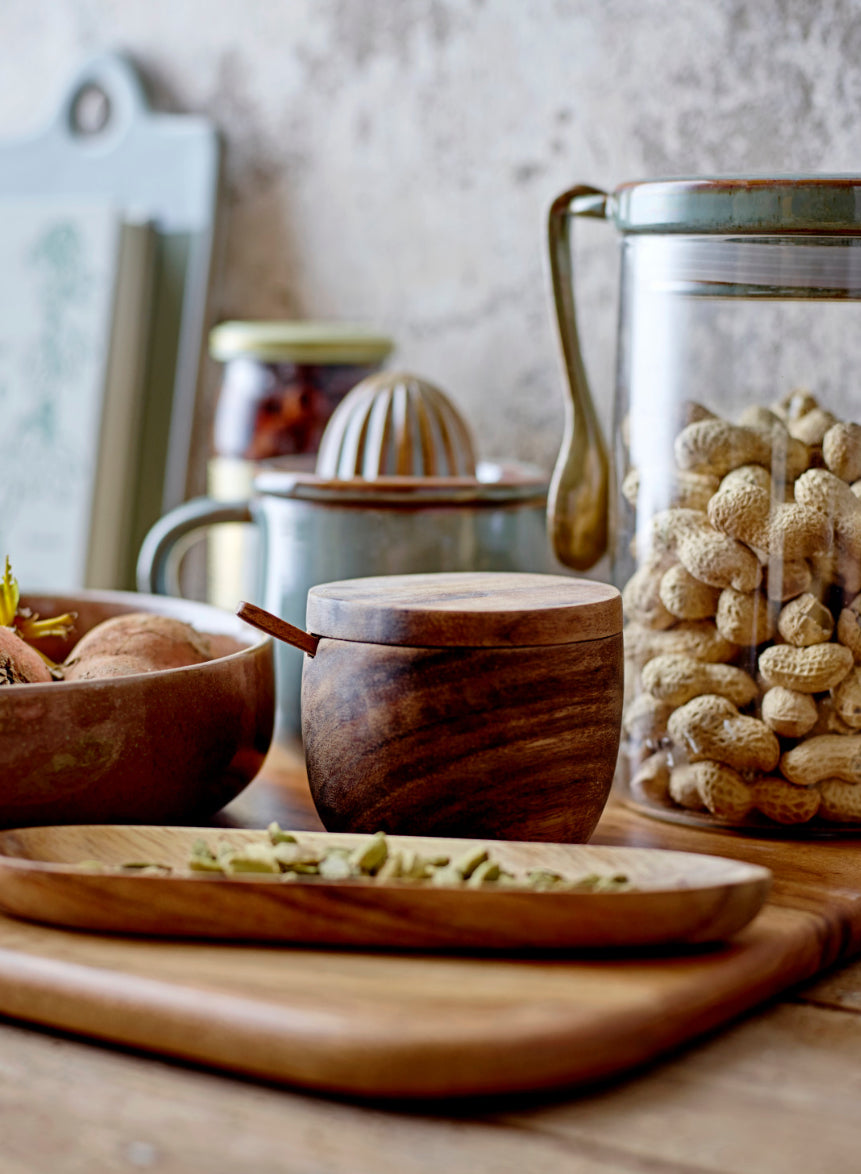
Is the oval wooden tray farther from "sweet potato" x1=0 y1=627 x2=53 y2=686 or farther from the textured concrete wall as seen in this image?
the textured concrete wall

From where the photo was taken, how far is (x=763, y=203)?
44 cm

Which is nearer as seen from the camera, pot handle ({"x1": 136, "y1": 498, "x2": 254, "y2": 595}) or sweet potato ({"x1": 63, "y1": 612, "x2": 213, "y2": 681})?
sweet potato ({"x1": 63, "y1": 612, "x2": 213, "y2": 681})

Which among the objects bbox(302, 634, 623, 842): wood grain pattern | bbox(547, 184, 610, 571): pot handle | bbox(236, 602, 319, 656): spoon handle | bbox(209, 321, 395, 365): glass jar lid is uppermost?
bbox(209, 321, 395, 365): glass jar lid

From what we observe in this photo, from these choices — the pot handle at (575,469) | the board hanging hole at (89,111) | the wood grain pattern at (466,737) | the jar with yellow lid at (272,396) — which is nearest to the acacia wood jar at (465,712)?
the wood grain pattern at (466,737)

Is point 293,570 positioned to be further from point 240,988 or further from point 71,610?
point 240,988

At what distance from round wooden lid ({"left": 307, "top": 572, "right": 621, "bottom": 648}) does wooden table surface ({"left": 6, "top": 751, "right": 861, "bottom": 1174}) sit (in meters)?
0.13

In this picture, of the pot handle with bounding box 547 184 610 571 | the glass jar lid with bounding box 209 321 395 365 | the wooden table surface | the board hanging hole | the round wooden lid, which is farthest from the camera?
the board hanging hole

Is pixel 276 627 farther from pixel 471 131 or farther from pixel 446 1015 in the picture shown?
pixel 471 131

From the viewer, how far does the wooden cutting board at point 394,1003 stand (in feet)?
0.94

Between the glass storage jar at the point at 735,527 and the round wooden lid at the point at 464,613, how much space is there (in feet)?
0.18

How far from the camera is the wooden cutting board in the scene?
288 millimetres

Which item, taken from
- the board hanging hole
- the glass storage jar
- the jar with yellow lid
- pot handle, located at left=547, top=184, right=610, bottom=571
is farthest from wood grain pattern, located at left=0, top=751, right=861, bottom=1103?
the board hanging hole

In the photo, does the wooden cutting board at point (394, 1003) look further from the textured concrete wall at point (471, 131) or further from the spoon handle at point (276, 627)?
the textured concrete wall at point (471, 131)

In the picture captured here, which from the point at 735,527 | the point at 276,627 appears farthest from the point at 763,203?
the point at 276,627
